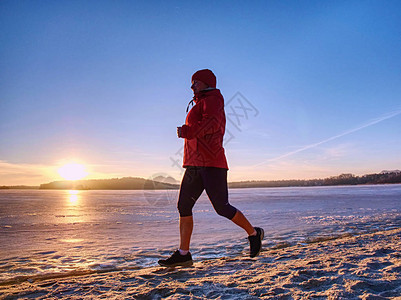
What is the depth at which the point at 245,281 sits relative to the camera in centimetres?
225

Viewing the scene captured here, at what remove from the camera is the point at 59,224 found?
19.6 feet

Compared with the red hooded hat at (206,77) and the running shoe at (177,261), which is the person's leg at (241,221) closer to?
the running shoe at (177,261)

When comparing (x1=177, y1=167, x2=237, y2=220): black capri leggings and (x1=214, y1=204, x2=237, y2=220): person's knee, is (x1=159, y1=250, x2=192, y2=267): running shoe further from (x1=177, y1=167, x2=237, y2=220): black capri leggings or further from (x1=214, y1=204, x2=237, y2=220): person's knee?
(x1=214, y1=204, x2=237, y2=220): person's knee

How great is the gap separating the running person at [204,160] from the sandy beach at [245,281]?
297 millimetres

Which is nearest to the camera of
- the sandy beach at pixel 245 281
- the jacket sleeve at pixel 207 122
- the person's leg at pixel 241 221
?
the sandy beach at pixel 245 281

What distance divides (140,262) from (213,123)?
1580 millimetres

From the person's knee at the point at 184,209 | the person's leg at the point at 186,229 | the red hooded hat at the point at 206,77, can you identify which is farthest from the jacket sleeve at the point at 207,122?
the person's leg at the point at 186,229

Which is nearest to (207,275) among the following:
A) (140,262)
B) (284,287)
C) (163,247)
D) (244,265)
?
(244,265)

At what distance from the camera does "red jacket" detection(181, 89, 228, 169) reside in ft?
8.79

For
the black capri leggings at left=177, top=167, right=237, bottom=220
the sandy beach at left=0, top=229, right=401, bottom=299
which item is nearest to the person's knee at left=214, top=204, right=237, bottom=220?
the black capri leggings at left=177, top=167, right=237, bottom=220

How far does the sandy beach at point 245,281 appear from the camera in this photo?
Answer: 6.53 ft

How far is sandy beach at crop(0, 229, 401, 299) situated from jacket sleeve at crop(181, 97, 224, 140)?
117 cm

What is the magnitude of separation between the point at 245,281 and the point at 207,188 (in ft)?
2.75

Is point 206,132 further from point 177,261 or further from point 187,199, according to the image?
point 177,261
